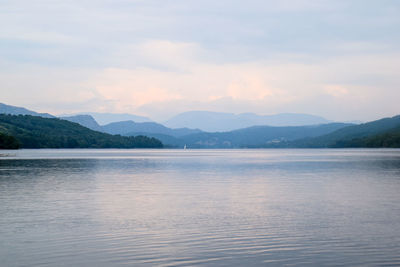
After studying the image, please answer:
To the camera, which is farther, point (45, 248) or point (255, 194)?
point (255, 194)

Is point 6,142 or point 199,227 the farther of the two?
point 6,142

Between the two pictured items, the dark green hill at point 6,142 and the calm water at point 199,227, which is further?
the dark green hill at point 6,142

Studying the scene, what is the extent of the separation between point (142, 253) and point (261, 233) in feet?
20.1

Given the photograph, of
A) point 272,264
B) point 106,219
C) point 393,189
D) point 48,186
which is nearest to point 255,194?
point 393,189

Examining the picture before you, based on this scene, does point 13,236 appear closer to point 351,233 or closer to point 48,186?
point 351,233

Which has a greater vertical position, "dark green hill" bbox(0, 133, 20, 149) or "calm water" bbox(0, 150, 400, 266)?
"dark green hill" bbox(0, 133, 20, 149)

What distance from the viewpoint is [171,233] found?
71.7 ft

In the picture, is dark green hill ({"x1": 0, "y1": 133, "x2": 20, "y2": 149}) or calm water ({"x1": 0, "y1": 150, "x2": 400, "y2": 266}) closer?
calm water ({"x1": 0, "y1": 150, "x2": 400, "y2": 266})

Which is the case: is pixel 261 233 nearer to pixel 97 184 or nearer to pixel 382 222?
pixel 382 222

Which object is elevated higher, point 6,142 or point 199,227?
point 6,142

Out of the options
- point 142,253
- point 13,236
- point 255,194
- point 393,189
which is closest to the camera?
point 142,253

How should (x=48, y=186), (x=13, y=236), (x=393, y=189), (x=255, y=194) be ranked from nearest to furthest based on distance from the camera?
(x=13, y=236), (x=255, y=194), (x=393, y=189), (x=48, y=186)

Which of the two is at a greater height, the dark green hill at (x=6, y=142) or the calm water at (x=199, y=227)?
the dark green hill at (x=6, y=142)

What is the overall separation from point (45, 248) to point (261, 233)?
918 cm
